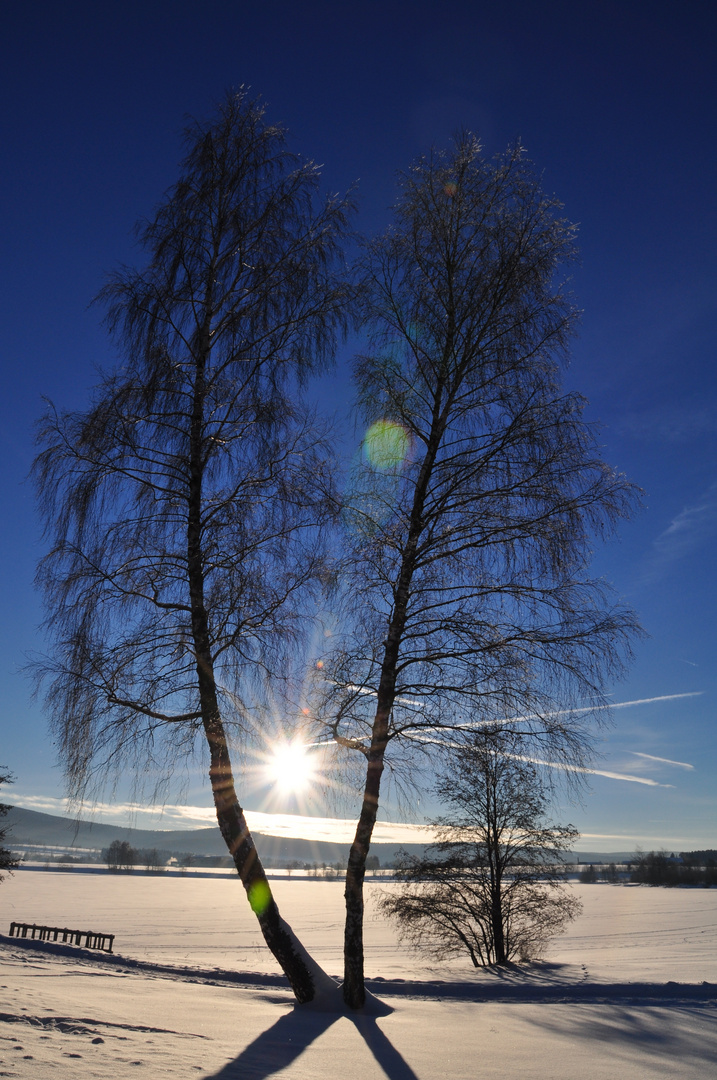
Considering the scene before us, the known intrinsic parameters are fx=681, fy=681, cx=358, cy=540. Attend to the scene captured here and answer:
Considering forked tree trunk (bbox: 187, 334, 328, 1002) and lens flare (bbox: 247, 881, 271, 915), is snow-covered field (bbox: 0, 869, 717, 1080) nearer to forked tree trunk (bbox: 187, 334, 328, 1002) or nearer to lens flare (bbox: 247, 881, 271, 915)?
forked tree trunk (bbox: 187, 334, 328, 1002)

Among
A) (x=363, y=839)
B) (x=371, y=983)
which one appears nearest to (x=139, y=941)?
(x=371, y=983)

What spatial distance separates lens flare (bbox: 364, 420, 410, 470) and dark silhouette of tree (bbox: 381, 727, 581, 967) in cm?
1396

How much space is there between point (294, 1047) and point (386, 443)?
6.89 m

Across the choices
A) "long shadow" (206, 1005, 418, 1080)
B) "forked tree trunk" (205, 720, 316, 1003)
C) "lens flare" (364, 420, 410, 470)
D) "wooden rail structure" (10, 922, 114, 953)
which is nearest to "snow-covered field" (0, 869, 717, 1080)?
"long shadow" (206, 1005, 418, 1080)

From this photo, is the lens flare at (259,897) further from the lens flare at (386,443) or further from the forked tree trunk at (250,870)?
the lens flare at (386,443)

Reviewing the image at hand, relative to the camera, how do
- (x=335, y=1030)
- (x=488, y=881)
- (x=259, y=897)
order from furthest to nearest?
(x=488, y=881) → (x=259, y=897) → (x=335, y=1030)

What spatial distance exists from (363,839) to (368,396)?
6090 millimetres

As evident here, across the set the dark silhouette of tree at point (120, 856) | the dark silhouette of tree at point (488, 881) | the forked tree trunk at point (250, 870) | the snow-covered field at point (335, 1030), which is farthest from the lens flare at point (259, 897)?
the dark silhouette of tree at point (120, 856)

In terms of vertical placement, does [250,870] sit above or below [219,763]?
below

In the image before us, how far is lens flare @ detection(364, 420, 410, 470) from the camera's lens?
30.1 ft

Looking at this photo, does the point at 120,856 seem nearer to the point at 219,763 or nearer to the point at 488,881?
the point at 488,881

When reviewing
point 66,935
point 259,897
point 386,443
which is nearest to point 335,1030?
point 259,897

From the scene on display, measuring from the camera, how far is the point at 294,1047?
6422 millimetres

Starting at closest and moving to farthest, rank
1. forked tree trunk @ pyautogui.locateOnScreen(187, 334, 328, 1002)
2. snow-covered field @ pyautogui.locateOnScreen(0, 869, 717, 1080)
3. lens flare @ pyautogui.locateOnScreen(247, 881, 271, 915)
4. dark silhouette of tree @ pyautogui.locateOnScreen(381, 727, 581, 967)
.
Result: 1. snow-covered field @ pyautogui.locateOnScreen(0, 869, 717, 1080)
2. forked tree trunk @ pyautogui.locateOnScreen(187, 334, 328, 1002)
3. lens flare @ pyautogui.locateOnScreen(247, 881, 271, 915)
4. dark silhouette of tree @ pyautogui.locateOnScreen(381, 727, 581, 967)
